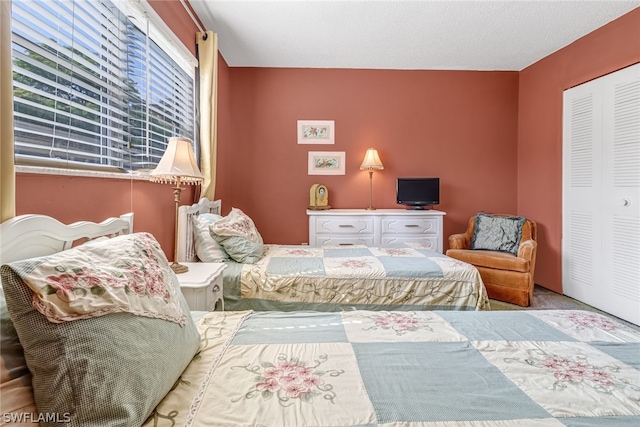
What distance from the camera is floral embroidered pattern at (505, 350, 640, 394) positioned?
85 cm

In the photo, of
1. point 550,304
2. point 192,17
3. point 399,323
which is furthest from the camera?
point 550,304

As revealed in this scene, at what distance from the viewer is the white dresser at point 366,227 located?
3.68 meters

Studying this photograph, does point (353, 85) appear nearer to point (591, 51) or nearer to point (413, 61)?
point (413, 61)

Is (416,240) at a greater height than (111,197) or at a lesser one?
lesser

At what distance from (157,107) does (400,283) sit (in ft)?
6.66

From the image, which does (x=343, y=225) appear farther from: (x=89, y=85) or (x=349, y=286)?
(x=89, y=85)

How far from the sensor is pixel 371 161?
3896mm

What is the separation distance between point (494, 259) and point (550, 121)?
5.80ft

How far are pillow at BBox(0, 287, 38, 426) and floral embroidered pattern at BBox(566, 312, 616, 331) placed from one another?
1709 mm

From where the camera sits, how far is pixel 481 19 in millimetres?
2908

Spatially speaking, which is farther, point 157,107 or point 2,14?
point 157,107

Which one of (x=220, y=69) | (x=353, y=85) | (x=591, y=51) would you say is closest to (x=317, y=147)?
(x=353, y=85)

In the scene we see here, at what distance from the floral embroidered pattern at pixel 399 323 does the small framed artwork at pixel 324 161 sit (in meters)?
2.92

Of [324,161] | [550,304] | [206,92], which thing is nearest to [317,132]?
[324,161]
